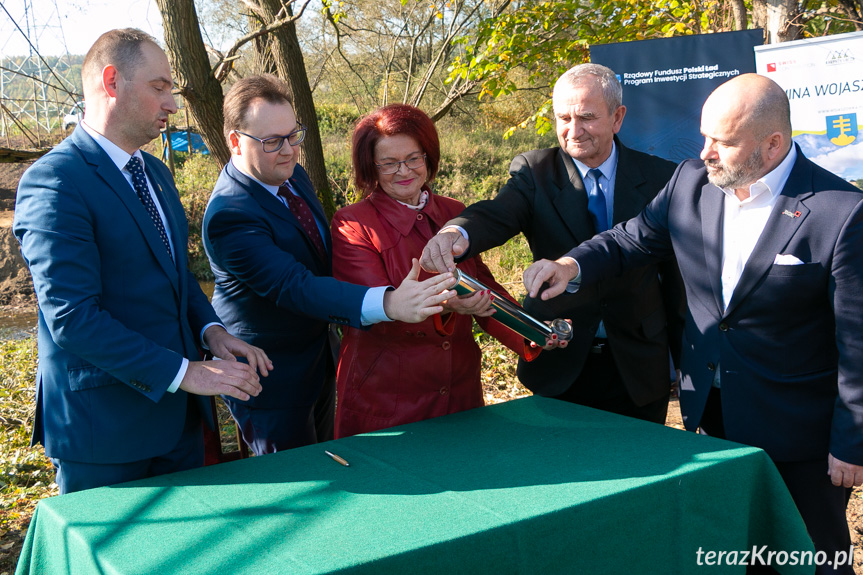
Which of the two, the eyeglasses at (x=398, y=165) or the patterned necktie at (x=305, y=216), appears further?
the patterned necktie at (x=305, y=216)

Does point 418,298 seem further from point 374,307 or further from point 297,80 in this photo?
point 297,80

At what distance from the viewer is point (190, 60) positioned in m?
5.30

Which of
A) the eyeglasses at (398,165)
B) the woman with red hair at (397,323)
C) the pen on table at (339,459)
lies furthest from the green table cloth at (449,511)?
the eyeglasses at (398,165)

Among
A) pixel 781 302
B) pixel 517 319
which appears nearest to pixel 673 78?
pixel 781 302

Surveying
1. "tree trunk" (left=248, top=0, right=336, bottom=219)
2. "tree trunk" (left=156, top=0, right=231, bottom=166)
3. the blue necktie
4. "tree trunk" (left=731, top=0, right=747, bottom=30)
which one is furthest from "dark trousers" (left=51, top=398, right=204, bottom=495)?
"tree trunk" (left=731, top=0, right=747, bottom=30)

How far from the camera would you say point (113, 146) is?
2.15 metres

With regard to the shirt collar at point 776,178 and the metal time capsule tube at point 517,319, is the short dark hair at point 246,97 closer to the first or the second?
the metal time capsule tube at point 517,319

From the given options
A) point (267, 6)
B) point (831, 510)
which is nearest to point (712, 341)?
point (831, 510)

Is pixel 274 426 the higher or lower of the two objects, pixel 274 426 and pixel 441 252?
the lower

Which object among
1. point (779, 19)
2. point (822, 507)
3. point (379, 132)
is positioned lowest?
point (822, 507)

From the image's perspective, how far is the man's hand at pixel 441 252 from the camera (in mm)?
2521

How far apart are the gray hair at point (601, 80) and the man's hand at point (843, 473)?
1475 millimetres

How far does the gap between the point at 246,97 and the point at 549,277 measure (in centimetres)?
131

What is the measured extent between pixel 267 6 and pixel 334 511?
16.9ft
